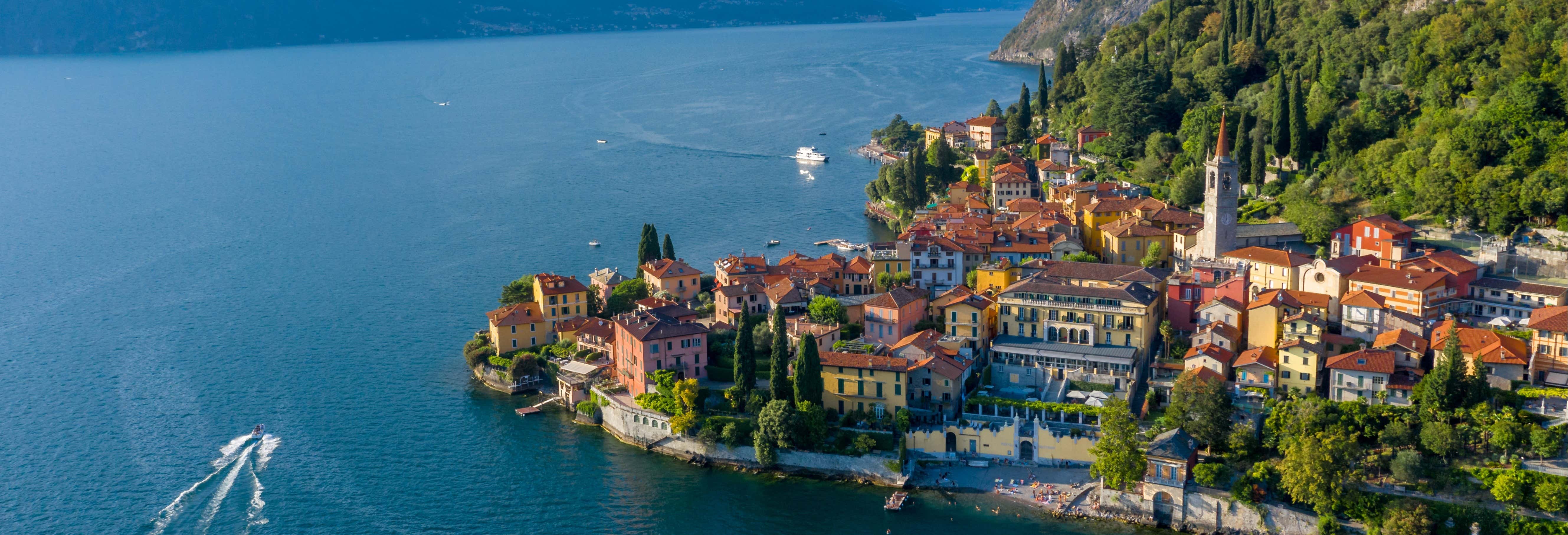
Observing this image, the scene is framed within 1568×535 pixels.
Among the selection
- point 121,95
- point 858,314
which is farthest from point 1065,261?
point 121,95

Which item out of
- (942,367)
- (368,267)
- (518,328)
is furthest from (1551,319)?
(368,267)

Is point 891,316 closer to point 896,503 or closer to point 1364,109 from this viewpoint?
point 896,503

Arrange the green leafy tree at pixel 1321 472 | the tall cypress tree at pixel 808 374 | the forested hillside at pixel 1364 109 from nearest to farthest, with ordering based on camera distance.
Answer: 1. the green leafy tree at pixel 1321 472
2. the tall cypress tree at pixel 808 374
3. the forested hillside at pixel 1364 109

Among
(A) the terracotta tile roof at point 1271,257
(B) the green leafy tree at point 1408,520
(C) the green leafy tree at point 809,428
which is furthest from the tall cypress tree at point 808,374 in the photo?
(A) the terracotta tile roof at point 1271,257

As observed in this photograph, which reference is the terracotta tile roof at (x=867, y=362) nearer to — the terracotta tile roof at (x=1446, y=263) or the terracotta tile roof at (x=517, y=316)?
the terracotta tile roof at (x=517, y=316)

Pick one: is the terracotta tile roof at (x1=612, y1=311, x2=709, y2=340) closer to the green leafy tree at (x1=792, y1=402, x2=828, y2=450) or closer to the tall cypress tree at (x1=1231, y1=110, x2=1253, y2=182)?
the green leafy tree at (x1=792, y1=402, x2=828, y2=450)
